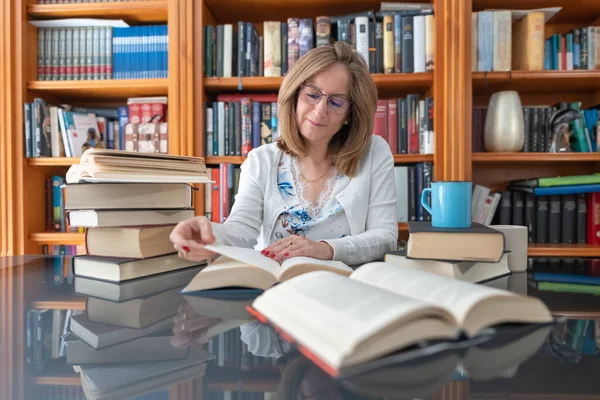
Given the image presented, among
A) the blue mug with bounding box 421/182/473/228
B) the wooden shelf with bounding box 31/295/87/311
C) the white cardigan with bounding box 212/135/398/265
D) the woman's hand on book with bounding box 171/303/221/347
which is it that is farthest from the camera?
the white cardigan with bounding box 212/135/398/265

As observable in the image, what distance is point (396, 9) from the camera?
2.09 meters

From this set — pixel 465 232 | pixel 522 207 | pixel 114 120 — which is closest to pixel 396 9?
pixel 522 207

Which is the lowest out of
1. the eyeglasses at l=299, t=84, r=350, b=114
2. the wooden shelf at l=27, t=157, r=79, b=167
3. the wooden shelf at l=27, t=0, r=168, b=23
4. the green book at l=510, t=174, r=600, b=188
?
the green book at l=510, t=174, r=600, b=188

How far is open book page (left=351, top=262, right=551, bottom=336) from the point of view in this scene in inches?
18.4

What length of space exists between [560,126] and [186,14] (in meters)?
1.67

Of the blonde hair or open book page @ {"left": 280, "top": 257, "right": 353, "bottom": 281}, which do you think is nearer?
open book page @ {"left": 280, "top": 257, "right": 353, "bottom": 281}

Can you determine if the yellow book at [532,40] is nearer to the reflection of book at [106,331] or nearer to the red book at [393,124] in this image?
the red book at [393,124]

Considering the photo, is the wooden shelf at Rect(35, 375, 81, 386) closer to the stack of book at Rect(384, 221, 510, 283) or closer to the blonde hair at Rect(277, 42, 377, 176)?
the stack of book at Rect(384, 221, 510, 283)

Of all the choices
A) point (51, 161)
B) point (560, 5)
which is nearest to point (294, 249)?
point (51, 161)

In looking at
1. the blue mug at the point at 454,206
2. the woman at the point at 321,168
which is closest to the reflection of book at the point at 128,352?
the blue mug at the point at 454,206

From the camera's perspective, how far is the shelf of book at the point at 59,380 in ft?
1.33

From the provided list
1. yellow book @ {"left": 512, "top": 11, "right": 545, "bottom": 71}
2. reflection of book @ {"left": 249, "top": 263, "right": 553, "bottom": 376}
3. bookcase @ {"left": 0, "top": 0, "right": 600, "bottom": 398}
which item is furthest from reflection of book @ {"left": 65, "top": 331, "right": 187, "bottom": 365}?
yellow book @ {"left": 512, "top": 11, "right": 545, "bottom": 71}

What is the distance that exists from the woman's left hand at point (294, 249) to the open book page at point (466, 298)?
34cm

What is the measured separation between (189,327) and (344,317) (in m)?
0.24
